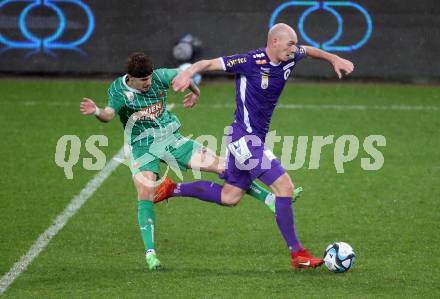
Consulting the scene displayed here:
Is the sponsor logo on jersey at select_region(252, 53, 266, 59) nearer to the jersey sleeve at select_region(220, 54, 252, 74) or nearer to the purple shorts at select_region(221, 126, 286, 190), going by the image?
the jersey sleeve at select_region(220, 54, 252, 74)

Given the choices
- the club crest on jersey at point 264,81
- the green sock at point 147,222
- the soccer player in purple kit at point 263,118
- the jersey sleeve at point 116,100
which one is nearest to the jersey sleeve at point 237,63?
the soccer player in purple kit at point 263,118

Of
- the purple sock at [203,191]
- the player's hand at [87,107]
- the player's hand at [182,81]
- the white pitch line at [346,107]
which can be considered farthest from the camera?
the white pitch line at [346,107]

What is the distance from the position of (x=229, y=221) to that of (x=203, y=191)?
A: 1.22 m

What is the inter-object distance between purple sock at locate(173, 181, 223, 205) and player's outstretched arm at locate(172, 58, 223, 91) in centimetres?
124

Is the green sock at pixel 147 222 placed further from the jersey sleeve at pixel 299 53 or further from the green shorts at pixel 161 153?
the jersey sleeve at pixel 299 53

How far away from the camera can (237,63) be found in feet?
27.9

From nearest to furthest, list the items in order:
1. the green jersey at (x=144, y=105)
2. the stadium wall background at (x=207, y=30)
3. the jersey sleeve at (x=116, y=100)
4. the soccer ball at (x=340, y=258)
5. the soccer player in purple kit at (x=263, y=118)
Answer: the soccer ball at (x=340, y=258) → the soccer player in purple kit at (x=263, y=118) → the jersey sleeve at (x=116, y=100) → the green jersey at (x=144, y=105) → the stadium wall background at (x=207, y=30)

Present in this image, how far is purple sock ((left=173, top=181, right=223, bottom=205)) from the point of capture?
8.99 meters

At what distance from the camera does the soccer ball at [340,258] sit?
26.8 feet

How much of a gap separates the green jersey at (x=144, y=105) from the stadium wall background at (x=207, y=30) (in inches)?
337

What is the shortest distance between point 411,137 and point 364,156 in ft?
4.13

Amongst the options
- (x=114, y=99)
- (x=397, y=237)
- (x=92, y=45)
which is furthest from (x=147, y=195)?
(x=92, y=45)

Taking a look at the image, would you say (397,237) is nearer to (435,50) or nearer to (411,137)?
(411,137)

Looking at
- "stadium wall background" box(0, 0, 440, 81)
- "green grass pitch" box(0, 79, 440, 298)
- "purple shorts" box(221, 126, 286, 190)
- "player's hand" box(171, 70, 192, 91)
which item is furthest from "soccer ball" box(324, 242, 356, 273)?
"stadium wall background" box(0, 0, 440, 81)
